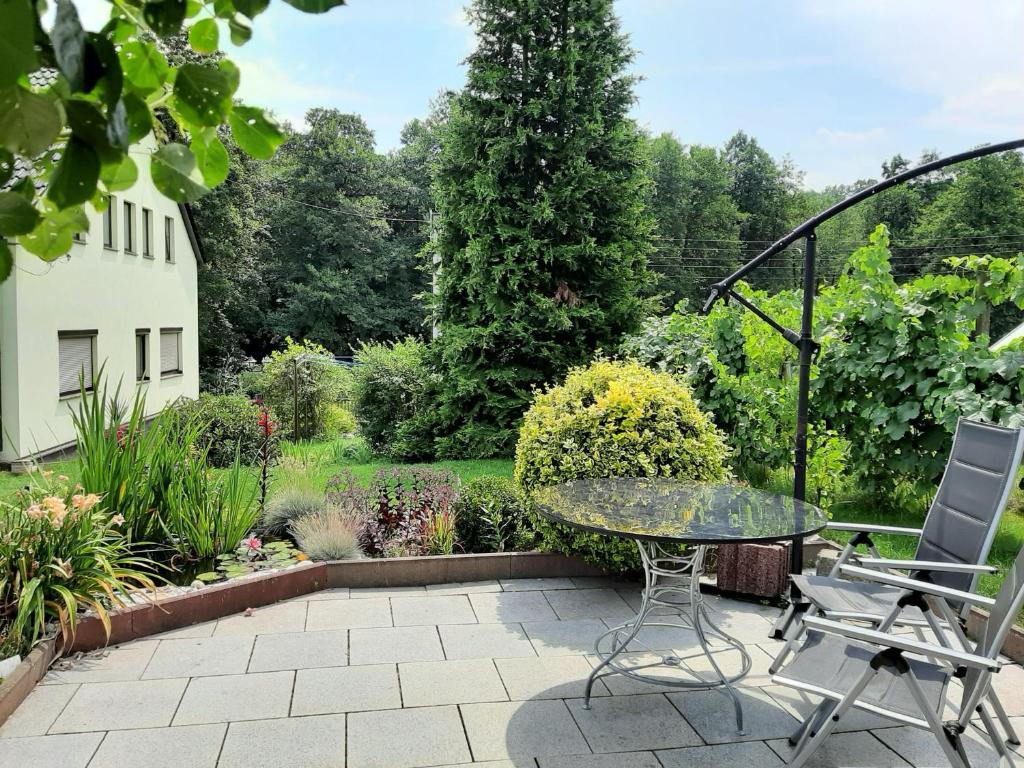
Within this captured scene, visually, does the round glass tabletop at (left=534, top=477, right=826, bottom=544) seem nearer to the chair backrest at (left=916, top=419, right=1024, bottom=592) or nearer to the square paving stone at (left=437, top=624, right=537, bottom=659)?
the chair backrest at (left=916, top=419, right=1024, bottom=592)

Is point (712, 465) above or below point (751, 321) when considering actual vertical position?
below

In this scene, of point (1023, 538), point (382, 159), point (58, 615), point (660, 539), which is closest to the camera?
point (660, 539)

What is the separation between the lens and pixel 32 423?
1106 cm

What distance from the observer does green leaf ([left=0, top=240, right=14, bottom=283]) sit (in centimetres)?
67

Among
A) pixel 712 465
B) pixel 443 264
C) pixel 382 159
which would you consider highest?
pixel 382 159

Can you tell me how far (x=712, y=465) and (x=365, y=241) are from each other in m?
31.1

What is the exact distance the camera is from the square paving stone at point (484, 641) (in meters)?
3.89

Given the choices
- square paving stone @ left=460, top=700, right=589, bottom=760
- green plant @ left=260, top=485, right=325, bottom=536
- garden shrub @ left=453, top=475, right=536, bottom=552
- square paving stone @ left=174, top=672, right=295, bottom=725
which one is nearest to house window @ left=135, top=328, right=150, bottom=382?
green plant @ left=260, top=485, right=325, bottom=536

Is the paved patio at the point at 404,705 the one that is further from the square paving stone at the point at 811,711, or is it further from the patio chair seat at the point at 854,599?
the patio chair seat at the point at 854,599

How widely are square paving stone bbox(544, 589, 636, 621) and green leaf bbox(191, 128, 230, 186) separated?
395 cm

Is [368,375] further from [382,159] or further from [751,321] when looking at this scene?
[382,159]

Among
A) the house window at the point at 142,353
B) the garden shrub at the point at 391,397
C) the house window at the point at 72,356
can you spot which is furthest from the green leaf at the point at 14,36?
the house window at the point at 142,353

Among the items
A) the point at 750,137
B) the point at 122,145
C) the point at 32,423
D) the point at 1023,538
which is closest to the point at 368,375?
the point at 32,423

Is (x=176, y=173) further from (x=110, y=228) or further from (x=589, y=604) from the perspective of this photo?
(x=110, y=228)
